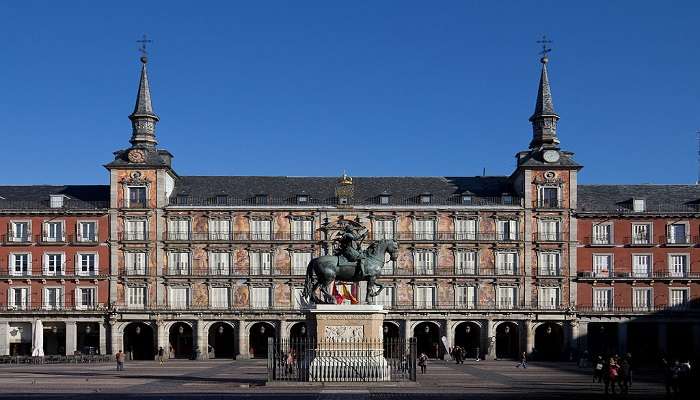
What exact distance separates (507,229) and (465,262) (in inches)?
188

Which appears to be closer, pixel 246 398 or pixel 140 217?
pixel 246 398

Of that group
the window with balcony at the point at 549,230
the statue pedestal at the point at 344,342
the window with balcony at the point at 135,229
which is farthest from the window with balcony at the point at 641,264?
the statue pedestal at the point at 344,342

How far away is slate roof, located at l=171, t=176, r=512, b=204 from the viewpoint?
3561 inches

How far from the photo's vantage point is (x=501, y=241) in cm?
8825

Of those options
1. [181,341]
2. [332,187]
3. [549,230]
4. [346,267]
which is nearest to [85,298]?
[181,341]

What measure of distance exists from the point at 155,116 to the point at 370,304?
54.3 m

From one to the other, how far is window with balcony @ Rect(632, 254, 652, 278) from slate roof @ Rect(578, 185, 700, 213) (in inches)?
162

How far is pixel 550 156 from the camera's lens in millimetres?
88438

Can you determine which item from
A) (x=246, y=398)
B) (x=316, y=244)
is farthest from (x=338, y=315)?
(x=316, y=244)

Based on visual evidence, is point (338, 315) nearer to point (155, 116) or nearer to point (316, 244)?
point (316, 244)

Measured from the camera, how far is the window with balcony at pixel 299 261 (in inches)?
3479

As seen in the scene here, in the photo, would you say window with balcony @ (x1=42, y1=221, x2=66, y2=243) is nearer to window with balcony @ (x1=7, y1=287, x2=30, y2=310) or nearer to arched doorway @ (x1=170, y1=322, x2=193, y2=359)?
window with balcony @ (x1=7, y1=287, x2=30, y2=310)

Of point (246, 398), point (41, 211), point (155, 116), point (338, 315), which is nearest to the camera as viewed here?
point (246, 398)

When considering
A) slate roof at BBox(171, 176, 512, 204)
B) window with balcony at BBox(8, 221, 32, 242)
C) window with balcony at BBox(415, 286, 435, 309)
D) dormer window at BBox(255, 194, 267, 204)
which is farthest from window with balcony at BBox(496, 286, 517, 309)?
window with balcony at BBox(8, 221, 32, 242)
